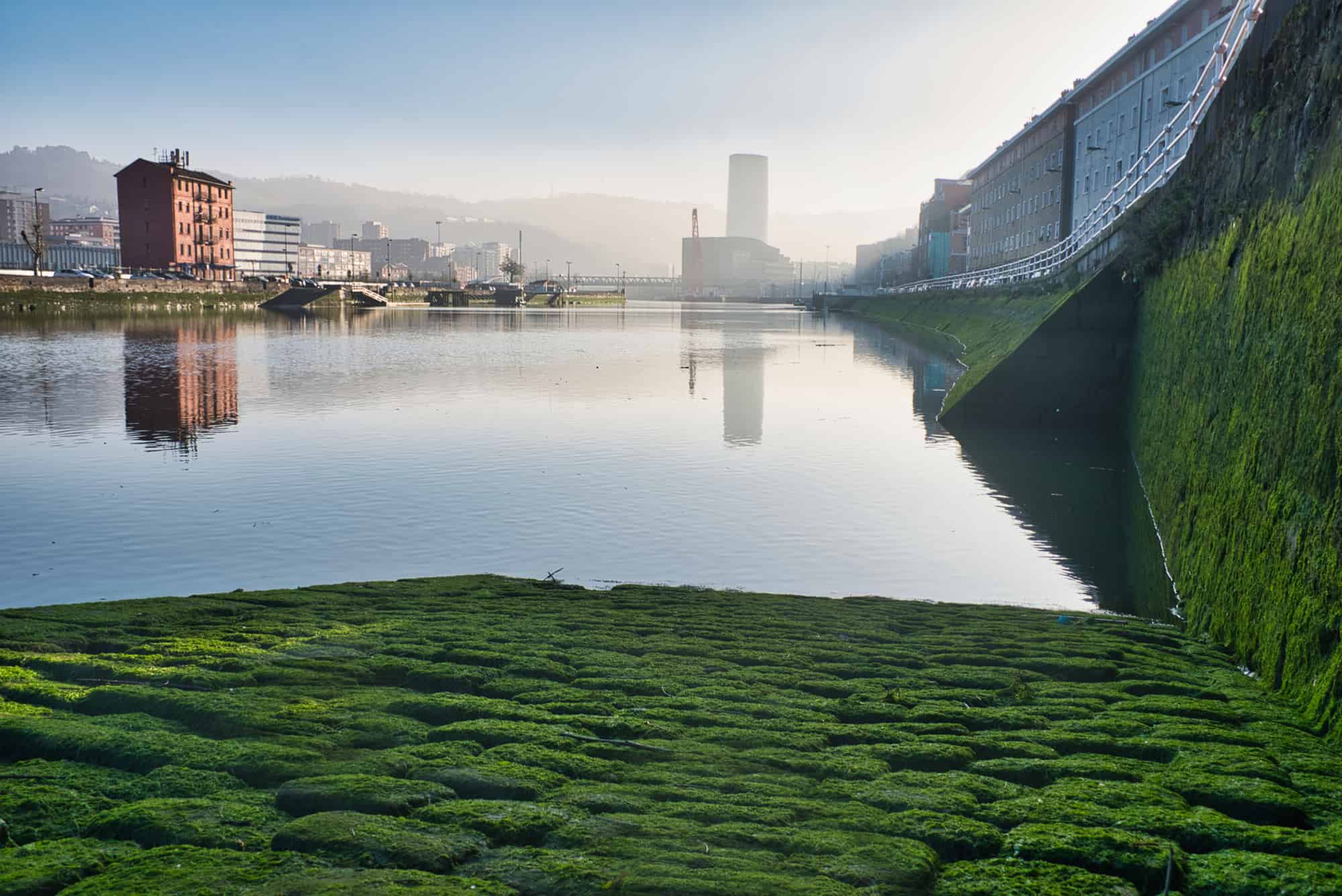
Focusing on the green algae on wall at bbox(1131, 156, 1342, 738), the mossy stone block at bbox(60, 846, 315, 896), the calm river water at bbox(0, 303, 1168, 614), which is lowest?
the calm river water at bbox(0, 303, 1168, 614)

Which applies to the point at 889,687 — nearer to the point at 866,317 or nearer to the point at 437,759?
the point at 437,759

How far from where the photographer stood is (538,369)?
42781 millimetres

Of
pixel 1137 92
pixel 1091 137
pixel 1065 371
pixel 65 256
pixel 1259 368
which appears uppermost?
pixel 1137 92

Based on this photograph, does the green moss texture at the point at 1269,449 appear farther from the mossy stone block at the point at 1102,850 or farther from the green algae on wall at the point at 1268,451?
the mossy stone block at the point at 1102,850

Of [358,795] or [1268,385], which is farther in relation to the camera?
[1268,385]

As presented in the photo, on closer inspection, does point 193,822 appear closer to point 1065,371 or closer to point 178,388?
point 1065,371

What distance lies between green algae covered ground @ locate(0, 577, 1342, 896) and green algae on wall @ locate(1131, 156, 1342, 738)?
0.60m

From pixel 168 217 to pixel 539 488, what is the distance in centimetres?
11670

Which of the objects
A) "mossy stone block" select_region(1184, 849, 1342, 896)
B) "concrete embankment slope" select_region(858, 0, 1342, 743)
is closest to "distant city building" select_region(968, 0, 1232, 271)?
"concrete embankment slope" select_region(858, 0, 1342, 743)

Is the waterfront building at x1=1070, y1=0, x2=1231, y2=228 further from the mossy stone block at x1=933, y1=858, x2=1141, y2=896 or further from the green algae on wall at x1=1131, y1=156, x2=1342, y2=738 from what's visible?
the mossy stone block at x1=933, y1=858, x2=1141, y2=896

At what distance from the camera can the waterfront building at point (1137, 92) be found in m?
50.3

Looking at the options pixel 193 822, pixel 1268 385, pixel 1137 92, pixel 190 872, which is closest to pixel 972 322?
pixel 1137 92

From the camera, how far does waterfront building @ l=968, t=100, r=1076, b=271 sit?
73250 millimetres

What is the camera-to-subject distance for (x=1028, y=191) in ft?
273
